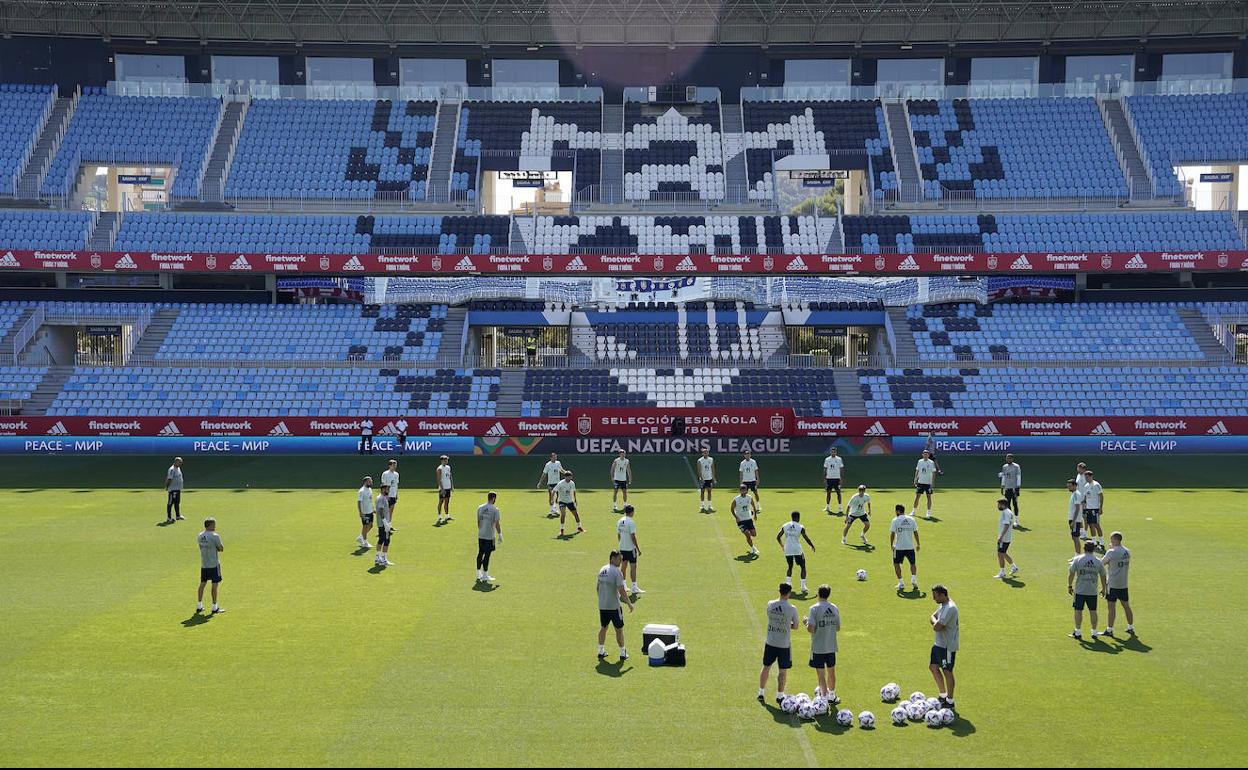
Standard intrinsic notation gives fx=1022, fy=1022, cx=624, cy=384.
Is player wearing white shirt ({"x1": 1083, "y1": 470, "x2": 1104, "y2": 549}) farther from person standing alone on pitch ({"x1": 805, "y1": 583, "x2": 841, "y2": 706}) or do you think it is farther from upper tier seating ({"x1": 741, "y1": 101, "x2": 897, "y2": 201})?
upper tier seating ({"x1": 741, "y1": 101, "x2": 897, "y2": 201})

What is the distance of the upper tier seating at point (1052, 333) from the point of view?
153ft

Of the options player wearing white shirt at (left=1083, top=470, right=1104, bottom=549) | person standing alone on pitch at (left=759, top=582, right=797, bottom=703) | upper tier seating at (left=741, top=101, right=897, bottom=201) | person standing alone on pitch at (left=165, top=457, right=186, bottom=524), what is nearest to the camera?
person standing alone on pitch at (left=759, top=582, right=797, bottom=703)

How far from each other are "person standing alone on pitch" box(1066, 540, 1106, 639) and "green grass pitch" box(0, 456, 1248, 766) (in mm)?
422

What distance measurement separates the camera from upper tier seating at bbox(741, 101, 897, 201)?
56.0 meters

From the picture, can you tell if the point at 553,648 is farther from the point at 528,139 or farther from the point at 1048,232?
the point at 528,139

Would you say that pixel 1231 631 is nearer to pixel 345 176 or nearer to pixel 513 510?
pixel 513 510

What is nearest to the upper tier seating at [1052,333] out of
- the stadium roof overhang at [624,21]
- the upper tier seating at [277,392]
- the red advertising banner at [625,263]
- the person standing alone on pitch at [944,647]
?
the red advertising banner at [625,263]

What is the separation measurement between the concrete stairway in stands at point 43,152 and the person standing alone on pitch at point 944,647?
5342cm

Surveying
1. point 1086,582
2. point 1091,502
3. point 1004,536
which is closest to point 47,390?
point 1004,536

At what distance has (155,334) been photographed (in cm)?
4809

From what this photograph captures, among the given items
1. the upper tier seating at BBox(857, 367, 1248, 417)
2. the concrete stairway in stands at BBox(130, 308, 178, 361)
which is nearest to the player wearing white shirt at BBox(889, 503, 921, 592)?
the upper tier seating at BBox(857, 367, 1248, 417)

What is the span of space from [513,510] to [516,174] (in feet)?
113

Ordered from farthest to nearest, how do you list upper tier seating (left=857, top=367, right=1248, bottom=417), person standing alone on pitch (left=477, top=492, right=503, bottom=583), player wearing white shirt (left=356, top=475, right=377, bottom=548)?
1. upper tier seating (left=857, top=367, right=1248, bottom=417)
2. player wearing white shirt (left=356, top=475, right=377, bottom=548)
3. person standing alone on pitch (left=477, top=492, right=503, bottom=583)

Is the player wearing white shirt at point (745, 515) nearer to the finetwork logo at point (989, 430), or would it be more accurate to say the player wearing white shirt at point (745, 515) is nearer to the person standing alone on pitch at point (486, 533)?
the person standing alone on pitch at point (486, 533)
